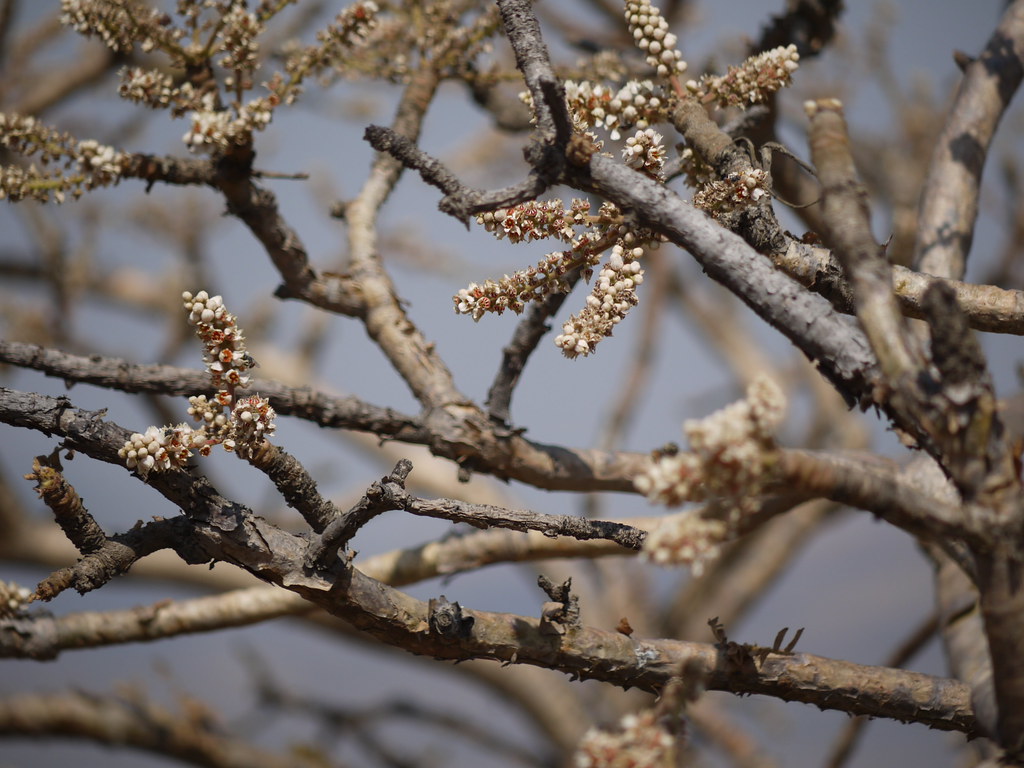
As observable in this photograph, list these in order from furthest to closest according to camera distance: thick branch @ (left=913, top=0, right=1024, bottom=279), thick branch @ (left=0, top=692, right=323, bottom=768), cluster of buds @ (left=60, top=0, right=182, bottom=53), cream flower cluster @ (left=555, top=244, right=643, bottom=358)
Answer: thick branch @ (left=0, top=692, right=323, bottom=768) → thick branch @ (left=913, top=0, right=1024, bottom=279) → cluster of buds @ (left=60, top=0, right=182, bottom=53) → cream flower cluster @ (left=555, top=244, right=643, bottom=358)

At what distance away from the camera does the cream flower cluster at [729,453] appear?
0.94 meters

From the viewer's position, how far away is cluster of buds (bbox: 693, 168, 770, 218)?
5.08 feet

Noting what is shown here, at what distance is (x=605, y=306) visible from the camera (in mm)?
1457

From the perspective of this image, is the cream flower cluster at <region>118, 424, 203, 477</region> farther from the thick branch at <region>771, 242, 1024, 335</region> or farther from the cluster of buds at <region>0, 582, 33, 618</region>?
the thick branch at <region>771, 242, 1024, 335</region>

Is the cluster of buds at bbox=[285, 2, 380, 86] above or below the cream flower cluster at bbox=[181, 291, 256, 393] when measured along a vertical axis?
above

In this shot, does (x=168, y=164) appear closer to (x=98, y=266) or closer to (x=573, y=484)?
(x=573, y=484)

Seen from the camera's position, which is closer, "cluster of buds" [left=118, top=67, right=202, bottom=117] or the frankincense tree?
the frankincense tree

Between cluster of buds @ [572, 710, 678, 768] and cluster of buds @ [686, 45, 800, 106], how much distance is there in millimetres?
1469

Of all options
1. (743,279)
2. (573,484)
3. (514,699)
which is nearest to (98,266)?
(514,699)

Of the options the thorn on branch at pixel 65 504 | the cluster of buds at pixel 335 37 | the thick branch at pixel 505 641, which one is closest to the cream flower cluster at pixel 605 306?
the thick branch at pixel 505 641

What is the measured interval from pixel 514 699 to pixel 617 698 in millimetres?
1515

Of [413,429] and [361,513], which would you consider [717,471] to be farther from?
[413,429]

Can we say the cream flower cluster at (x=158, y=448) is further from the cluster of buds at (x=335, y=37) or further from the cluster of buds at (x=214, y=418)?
the cluster of buds at (x=335, y=37)

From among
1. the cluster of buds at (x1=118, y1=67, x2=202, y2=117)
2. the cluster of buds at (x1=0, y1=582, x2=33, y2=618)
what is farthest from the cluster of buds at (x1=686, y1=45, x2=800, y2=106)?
the cluster of buds at (x1=0, y1=582, x2=33, y2=618)
